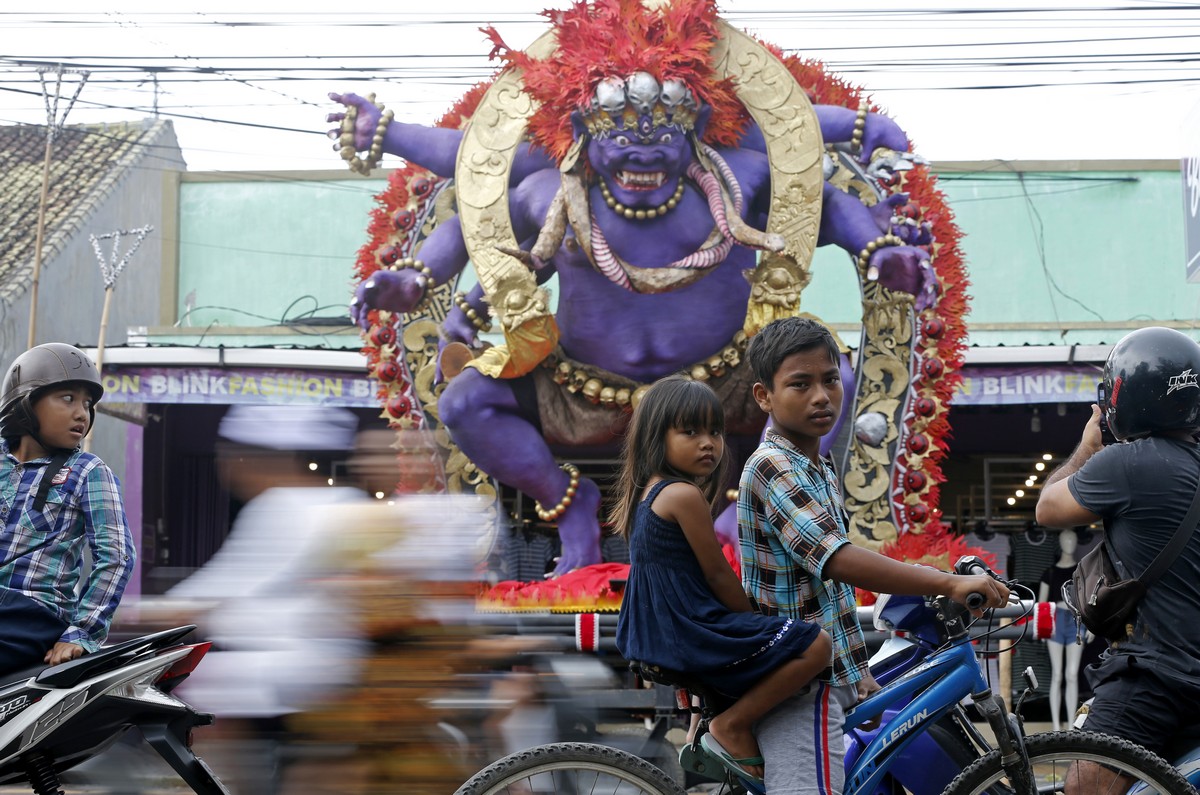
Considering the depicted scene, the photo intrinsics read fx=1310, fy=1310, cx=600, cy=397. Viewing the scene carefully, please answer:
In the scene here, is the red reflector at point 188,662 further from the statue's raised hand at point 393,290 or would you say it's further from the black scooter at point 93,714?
the statue's raised hand at point 393,290

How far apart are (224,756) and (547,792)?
128 cm

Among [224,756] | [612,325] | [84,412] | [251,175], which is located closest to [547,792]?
[224,756]

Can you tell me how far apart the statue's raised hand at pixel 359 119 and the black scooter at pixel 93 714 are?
431cm

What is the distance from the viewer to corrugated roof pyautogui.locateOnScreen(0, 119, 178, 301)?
14781 mm

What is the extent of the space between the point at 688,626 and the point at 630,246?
4406 mm

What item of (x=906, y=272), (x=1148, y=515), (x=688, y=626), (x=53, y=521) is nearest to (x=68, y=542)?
(x=53, y=521)

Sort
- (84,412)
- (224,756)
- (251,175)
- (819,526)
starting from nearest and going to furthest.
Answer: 1. (819,526)
2. (224,756)
3. (84,412)
4. (251,175)

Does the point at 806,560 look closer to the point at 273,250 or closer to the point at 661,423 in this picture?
the point at 661,423

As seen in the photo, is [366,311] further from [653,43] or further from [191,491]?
[191,491]

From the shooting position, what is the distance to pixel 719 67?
23.9 ft

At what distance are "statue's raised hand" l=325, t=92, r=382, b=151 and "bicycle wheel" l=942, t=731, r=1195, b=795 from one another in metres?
5.59

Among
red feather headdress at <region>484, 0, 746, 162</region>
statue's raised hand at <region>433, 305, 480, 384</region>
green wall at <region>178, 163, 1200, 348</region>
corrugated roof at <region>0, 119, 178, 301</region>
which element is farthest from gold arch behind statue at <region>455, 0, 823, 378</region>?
corrugated roof at <region>0, 119, 178, 301</region>

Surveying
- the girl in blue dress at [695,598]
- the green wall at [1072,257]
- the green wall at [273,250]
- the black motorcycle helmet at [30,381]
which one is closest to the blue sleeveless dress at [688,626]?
the girl in blue dress at [695,598]

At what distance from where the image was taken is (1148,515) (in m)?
3.31
